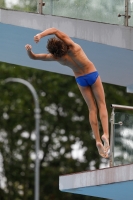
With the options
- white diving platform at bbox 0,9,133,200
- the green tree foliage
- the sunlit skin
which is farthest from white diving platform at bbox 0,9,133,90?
the green tree foliage

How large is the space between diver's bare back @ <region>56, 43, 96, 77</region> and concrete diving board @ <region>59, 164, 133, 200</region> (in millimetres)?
2802

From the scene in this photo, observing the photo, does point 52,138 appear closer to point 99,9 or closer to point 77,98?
point 77,98

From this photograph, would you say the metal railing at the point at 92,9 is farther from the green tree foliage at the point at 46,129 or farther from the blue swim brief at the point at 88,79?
the green tree foliage at the point at 46,129

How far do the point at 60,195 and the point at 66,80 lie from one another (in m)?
5.27

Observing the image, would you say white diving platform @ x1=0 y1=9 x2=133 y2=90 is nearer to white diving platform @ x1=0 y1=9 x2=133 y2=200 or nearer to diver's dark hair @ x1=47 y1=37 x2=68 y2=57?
white diving platform @ x1=0 y1=9 x2=133 y2=200

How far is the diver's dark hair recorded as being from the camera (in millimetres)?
11648

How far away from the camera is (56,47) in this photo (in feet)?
38.3

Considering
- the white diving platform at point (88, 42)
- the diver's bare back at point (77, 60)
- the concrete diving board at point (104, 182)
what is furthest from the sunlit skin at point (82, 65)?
the white diving platform at point (88, 42)

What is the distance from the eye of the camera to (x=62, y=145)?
39094mm

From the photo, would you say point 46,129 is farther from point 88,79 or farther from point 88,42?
point 88,79

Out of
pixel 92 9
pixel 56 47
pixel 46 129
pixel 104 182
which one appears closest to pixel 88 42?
pixel 92 9

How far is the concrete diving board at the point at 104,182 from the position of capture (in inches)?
578

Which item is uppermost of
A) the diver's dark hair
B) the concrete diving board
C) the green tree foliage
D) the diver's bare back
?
the diver's dark hair

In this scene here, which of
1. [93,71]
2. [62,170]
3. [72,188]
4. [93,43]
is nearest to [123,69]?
[93,43]
